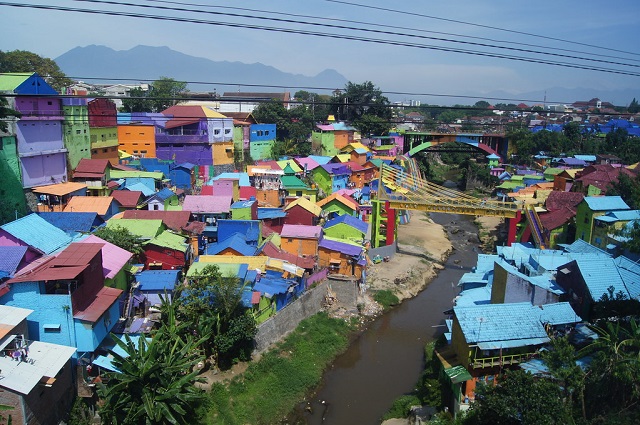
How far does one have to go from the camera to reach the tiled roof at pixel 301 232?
17.6 metres

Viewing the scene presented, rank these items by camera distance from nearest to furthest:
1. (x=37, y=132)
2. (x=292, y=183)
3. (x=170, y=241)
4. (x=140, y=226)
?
(x=170, y=241)
(x=140, y=226)
(x=37, y=132)
(x=292, y=183)

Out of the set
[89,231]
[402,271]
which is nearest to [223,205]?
[89,231]

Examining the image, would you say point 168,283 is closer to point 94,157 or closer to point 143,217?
point 143,217

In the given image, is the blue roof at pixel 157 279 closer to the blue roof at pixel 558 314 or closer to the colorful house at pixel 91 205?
the colorful house at pixel 91 205

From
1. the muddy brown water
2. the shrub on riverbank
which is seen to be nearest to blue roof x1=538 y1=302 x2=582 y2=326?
the muddy brown water

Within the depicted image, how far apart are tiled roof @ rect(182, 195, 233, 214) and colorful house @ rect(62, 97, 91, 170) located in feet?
17.4

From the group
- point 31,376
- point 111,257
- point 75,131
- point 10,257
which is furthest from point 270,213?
point 31,376

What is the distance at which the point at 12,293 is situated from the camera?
971cm

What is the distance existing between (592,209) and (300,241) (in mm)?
10280

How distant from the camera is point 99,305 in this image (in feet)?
34.4

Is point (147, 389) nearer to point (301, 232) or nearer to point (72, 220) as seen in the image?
point (72, 220)

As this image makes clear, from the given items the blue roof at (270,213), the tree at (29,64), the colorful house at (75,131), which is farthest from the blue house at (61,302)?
the tree at (29,64)

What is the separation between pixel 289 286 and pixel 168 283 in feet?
11.1

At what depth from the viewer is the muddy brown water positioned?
12.2m
